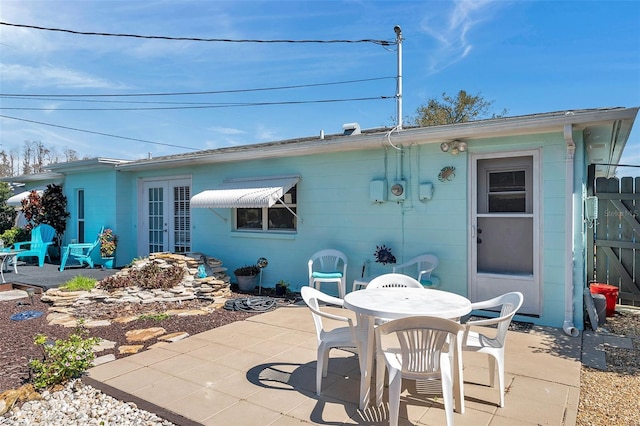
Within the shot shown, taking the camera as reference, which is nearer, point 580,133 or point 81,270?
point 580,133

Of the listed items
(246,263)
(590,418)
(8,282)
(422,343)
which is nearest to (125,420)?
(422,343)

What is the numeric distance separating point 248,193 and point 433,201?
399 centimetres

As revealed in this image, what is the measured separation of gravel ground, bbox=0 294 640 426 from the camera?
3.38 m

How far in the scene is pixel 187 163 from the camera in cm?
1017

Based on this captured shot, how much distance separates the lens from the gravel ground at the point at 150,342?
338cm

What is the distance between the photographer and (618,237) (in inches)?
308

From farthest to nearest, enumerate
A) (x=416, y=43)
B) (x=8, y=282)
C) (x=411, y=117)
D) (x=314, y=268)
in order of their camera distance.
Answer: (x=411, y=117) → (x=416, y=43) → (x=8, y=282) → (x=314, y=268)

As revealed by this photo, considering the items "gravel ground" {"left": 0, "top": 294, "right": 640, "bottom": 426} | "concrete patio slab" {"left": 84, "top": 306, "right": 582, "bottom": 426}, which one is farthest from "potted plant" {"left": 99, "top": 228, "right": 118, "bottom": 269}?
"concrete patio slab" {"left": 84, "top": 306, "right": 582, "bottom": 426}

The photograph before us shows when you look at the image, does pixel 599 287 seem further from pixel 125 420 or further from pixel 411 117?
pixel 411 117

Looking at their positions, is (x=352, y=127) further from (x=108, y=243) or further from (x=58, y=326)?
(x=108, y=243)

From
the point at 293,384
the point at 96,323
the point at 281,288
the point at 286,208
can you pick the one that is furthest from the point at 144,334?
the point at 286,208

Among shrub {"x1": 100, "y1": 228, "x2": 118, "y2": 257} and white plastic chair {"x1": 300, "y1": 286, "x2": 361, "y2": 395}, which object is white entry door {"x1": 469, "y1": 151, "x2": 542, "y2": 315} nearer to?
white plastic chair {"x1": 300, "y1": 286, "x2": 361, "y2": 395}

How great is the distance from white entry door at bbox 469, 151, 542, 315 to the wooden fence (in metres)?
2.35

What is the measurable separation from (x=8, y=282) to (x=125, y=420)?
8560 millimetres
